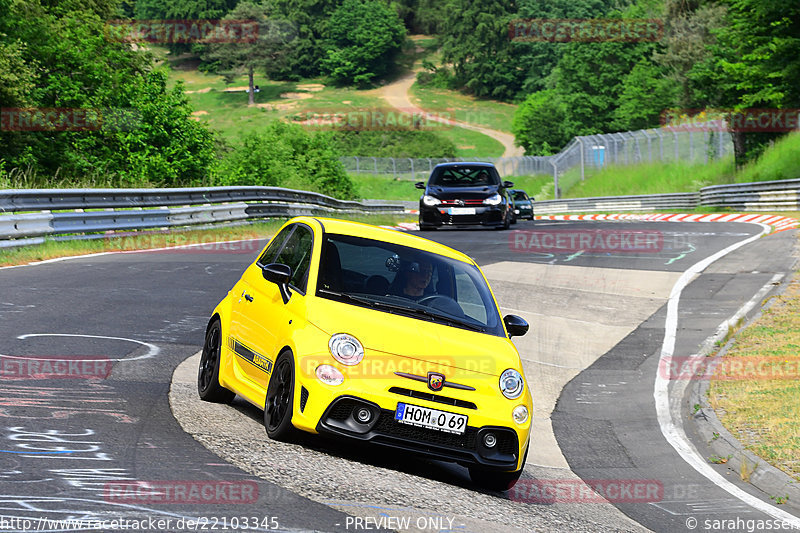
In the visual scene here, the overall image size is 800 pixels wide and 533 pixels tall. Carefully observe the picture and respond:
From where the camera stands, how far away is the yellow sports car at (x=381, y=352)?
6711 millimetres

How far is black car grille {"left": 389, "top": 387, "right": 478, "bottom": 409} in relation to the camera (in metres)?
6.75

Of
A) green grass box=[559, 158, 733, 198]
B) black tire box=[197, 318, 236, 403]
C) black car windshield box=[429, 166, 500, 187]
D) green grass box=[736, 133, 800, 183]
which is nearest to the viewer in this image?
black tire box=[197, 318, 236, 403]

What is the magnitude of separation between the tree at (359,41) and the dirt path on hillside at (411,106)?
164 inches

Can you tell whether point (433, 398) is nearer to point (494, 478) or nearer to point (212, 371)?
point (494, 478)

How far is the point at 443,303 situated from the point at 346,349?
124 cm

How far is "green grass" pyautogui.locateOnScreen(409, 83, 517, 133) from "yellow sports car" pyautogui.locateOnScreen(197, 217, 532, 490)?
442 ft

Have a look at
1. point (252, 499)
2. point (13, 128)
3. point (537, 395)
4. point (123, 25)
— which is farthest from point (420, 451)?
point (123, 25)

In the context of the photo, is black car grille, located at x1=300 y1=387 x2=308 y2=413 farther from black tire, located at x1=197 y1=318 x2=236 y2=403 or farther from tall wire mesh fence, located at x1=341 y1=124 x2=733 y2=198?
tall wire mesh fence, located at x1=341 y1=124 x2=733 y2=198

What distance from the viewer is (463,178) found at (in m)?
28.0

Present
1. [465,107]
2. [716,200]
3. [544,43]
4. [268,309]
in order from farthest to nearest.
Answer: [465,107], [544,43], [716,200], [268,309]

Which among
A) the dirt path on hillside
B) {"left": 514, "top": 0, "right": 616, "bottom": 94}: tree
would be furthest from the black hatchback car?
{"left": 514, "top": 0, "right": 616, "bottom": 94}: tree

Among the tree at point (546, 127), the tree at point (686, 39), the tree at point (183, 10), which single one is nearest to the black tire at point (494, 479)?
the tree at point (686, 39)

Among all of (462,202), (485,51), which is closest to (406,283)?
(462,202)

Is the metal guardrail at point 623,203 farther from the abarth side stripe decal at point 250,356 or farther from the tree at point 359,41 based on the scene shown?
the tree at point 359,41
